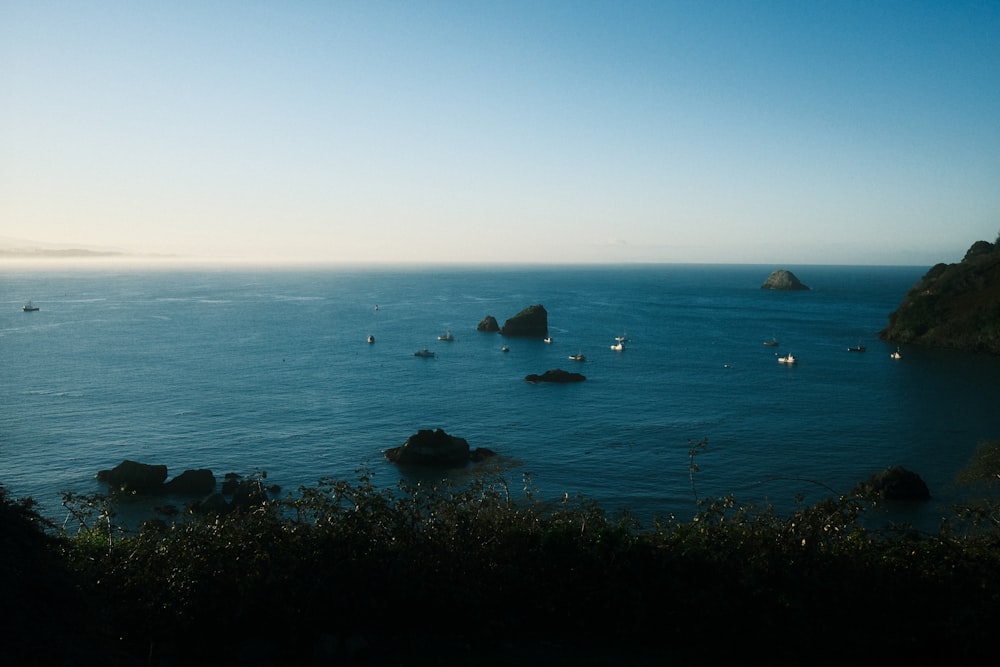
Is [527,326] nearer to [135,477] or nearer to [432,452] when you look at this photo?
[432,452]

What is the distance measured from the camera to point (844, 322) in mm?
131000

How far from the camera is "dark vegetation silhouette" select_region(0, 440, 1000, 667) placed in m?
10.1

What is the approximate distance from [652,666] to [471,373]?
226 ft

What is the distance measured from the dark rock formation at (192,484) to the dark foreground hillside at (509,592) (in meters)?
29.8

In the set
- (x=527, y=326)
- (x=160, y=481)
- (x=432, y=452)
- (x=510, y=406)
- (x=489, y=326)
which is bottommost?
(x=160, y=481)

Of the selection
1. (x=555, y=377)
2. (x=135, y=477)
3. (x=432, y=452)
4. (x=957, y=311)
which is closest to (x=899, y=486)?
(x=432, y=452)

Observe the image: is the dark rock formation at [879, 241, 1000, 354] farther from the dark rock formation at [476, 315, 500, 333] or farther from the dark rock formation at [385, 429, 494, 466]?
the dark rock formation at [385, 429, 494, 466]

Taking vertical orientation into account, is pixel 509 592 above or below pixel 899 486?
above

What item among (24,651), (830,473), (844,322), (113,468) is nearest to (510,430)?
(830,473)

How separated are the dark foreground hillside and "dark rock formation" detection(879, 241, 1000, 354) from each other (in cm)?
9343

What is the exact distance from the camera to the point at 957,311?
96.0 meters

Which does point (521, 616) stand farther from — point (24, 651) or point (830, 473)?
point (830, 473)

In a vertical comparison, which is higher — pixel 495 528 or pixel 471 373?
pixel 495 528

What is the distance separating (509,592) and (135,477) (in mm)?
36024
